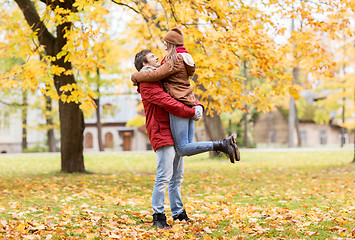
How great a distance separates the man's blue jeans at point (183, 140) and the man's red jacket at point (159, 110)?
7 centimetres

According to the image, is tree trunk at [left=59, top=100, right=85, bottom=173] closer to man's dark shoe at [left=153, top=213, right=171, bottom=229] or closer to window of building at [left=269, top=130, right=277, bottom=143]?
man's dark shoe at [left=153, top=213, right=171, bottom=229]

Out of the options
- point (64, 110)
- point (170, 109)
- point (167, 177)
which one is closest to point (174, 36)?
point (170, 109)

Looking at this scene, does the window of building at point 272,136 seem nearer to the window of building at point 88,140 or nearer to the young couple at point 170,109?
the window of building at point 88,140

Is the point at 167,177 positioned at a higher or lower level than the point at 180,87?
lower

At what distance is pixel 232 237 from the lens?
4867mm

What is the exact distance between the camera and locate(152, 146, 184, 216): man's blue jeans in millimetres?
5094

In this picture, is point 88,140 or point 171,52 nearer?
point 171,52

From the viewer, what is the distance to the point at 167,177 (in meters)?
5.18

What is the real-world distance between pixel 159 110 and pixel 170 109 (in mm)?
171

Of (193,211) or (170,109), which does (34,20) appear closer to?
(193,211)

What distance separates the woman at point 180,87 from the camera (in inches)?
193

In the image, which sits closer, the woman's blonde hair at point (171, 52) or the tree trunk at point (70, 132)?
the woman's blonde hair at point (171, 52)

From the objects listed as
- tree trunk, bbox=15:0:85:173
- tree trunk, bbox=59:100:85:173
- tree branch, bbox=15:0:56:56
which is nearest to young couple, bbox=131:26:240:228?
tree trunk, bbox=15:0:85:173

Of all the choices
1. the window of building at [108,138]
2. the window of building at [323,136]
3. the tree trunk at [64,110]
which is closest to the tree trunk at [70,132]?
the tree trunk at [64,110]
